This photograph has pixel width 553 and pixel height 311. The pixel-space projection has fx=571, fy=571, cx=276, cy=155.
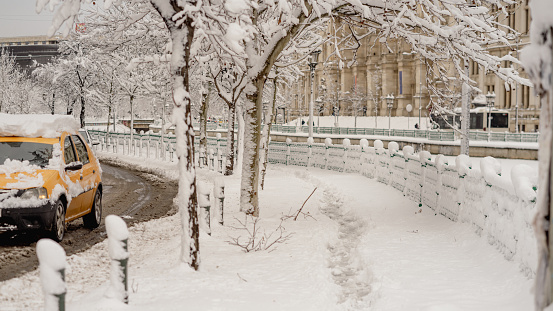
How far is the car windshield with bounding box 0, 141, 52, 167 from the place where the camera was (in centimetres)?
927

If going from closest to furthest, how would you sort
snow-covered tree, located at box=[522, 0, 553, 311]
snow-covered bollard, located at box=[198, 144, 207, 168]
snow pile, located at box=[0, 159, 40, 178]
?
snow-covered tree, located at box=[522, 0, 553, 311] → snow pile, located at box=[0, 159, 40, 178] → snow-covered bollard, located at box=[198, 144, 207, 168]

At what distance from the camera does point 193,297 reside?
19.7 feet

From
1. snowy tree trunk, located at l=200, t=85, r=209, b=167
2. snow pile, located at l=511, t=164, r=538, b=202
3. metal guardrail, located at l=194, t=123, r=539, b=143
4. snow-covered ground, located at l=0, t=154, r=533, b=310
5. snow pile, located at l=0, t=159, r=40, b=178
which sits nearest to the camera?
snow-covered ground, located at l=0, t=154, r=533, b=310

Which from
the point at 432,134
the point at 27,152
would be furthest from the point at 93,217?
the point at 432,134

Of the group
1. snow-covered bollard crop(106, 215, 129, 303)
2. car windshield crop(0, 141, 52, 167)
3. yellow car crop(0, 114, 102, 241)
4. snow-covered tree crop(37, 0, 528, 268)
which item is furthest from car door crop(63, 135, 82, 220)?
snow-covered bollard crop(106, 215, 129, 303)

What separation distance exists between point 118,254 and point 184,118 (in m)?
1.92

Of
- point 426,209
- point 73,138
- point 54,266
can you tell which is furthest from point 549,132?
point 426,209

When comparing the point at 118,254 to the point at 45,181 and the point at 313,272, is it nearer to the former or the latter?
the point at 313,272

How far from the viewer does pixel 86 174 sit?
1034 cm

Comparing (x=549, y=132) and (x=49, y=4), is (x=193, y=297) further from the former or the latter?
(x=549, y=132)

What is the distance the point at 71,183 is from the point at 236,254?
3137 mm

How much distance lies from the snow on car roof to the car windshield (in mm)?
192

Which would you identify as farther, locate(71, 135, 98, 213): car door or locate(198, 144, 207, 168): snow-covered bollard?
locate(198, 144, 207, 168): snow-covered bollard

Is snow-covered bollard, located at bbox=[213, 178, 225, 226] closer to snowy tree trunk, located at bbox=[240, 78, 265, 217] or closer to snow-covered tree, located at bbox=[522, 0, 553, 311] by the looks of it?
snowy tree trunk, located at bbox=[240, 78, 265, 217]
